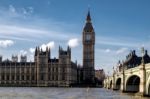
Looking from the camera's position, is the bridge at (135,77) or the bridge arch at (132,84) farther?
the bridge arch at (132,84)

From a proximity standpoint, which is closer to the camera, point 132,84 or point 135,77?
point 135,77

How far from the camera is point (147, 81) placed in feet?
226

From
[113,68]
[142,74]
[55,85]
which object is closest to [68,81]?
[55,85]

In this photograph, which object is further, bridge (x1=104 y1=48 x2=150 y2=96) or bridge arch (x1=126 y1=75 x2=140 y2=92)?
bridge arch (x1=126 y1=75 x2=140 y2=92)

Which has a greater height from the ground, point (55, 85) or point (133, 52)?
point (133, 52)

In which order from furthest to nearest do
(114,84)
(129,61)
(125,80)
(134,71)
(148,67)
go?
(129,61), (114,84), (125,80), (134,71), (148,67)

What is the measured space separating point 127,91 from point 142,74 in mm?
31852

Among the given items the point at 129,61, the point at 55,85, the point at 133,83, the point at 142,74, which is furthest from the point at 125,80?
the point at 55,85

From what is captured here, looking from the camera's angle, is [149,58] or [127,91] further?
[149,58]

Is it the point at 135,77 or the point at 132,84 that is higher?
the point at 135,77

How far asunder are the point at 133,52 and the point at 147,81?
269 ft

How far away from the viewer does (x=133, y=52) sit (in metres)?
150

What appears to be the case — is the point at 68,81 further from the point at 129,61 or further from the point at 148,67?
the point at 148,67

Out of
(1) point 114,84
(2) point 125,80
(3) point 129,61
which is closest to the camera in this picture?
(2) point 125,80
